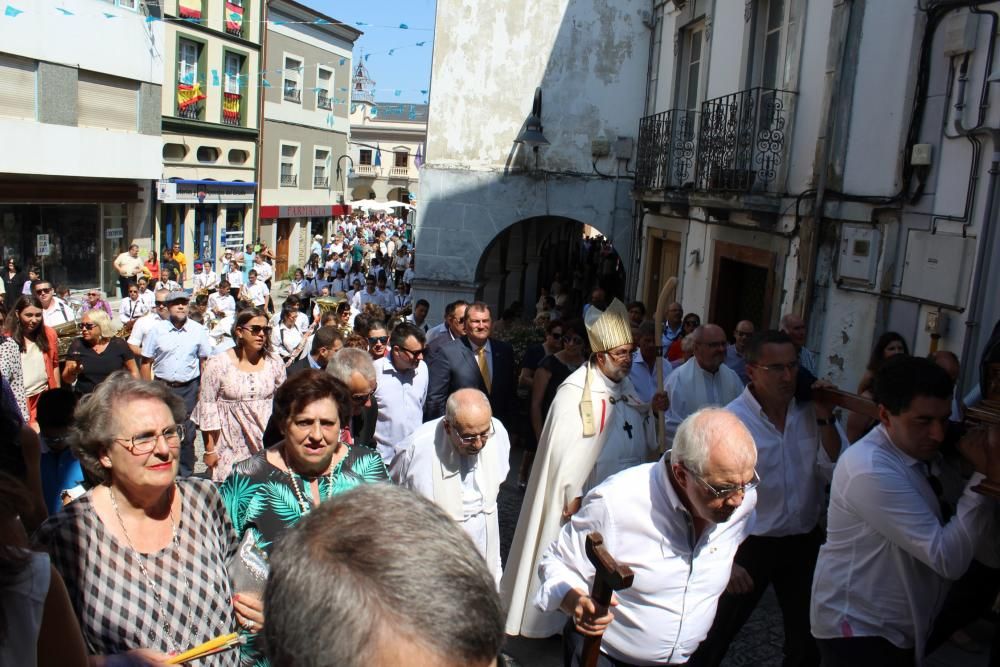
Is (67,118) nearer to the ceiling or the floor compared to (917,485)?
nearer to the ceiling

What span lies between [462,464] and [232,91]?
1082 inches

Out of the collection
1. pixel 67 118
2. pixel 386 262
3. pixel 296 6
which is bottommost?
pixel 386 262

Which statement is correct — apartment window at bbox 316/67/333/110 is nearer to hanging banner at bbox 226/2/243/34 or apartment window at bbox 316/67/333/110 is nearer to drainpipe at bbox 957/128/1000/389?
hanging banner at bbox 226/2/243/34

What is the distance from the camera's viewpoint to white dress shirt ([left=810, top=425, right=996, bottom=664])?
3.15 metres

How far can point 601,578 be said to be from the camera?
9.48ft

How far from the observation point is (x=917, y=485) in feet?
10.9

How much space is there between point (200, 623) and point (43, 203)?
21.7 m

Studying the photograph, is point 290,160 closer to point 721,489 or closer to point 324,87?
point 324,87

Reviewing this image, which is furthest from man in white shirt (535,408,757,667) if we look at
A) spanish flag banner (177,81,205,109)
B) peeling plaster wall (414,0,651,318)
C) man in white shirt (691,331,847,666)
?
spanish flag banner (177,81,205,109)

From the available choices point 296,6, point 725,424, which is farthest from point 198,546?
point 296,6

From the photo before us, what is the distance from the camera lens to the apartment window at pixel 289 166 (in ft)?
109

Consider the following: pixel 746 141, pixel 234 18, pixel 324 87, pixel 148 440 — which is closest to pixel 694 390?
pixel 148 440

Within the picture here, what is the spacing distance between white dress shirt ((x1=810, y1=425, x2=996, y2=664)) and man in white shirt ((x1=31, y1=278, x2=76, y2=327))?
10128mm

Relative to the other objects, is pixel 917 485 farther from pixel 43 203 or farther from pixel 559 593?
pixel 43 203
